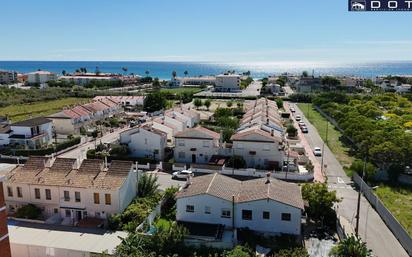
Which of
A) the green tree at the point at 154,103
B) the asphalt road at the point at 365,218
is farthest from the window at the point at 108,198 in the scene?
the green tree at the point at 154,103

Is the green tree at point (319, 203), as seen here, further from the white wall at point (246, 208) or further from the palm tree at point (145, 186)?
the palm tree at point (145, 186)

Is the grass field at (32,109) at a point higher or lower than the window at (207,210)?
higher

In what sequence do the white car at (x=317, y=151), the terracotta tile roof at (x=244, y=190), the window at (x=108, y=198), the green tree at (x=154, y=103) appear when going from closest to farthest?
the terracotta tile roof at (x=244, y=190) → the window at (x=108, y=198) → the white car at (x=317, y=151) → the green tree at (x=154, y=103)

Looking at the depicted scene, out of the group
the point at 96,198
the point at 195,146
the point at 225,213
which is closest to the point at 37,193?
the point at 96,198

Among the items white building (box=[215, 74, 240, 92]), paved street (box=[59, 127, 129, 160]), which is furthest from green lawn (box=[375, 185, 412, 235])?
white building (box=[215, 74, 240, 92])

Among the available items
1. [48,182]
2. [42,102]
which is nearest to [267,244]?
[48,182]

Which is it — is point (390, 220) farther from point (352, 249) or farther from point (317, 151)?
point (317, 151)

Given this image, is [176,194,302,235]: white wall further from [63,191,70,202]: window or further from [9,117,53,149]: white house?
[9,117,53,149]: white house
